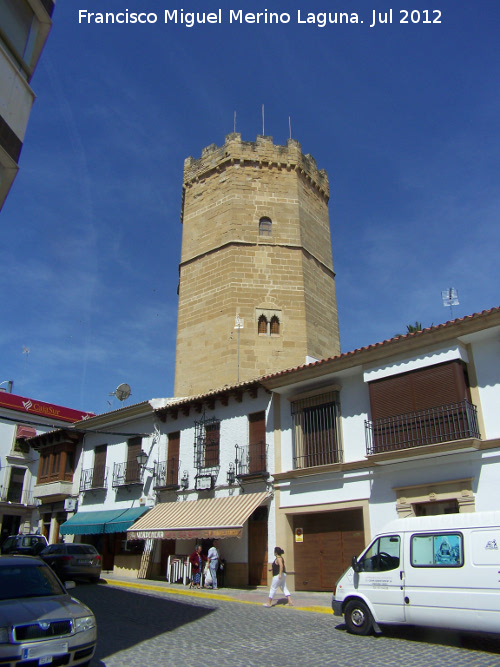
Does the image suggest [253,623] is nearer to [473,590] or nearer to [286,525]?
[473,590]

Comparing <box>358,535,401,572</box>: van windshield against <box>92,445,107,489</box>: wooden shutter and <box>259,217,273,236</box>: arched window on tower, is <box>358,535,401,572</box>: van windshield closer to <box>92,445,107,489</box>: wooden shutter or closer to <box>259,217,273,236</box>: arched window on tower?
<box>92,445,107,489</box>: wooden shutter

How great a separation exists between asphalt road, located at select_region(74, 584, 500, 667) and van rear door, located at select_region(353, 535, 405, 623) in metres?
0.43

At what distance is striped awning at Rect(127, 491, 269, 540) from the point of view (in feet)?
50.2

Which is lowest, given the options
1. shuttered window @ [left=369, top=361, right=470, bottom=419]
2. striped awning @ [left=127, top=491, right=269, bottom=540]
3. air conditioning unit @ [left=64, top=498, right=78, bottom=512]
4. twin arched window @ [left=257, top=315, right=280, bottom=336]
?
striped awning @ [left=127, top=491, right=269, bottom=540]

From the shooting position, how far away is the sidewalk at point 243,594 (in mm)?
12297

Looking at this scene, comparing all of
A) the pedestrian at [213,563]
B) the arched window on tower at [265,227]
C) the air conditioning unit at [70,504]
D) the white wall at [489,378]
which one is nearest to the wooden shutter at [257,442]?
the pedestrian at [213,563]

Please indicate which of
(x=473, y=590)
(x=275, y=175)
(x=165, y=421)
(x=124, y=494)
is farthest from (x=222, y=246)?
(x=473, y=590)

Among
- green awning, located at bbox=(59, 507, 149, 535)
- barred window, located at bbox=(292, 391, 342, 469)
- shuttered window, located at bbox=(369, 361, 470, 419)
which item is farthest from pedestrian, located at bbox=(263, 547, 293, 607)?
green awning, located at bbox=(59, 507, 149, 535)

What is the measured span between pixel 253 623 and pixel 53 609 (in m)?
4.76

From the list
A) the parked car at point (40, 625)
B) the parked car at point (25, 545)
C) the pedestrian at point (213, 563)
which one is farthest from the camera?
the parked car at point (25, 545)

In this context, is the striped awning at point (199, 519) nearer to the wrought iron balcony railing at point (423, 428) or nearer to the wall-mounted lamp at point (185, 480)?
the wall-mounted lamp at point (185, 480)

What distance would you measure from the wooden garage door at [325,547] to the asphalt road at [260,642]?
289cm

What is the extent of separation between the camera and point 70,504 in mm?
24359

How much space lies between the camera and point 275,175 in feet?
87.4
